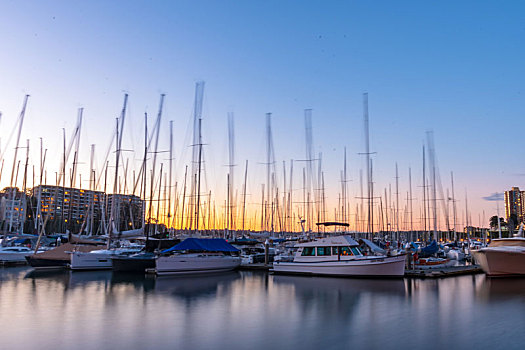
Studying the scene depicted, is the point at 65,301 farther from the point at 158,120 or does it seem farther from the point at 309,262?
the point at 158,120

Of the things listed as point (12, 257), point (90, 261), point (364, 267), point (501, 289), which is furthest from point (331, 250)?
point (12, 257)

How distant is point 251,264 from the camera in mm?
42500

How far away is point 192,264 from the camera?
35375mm

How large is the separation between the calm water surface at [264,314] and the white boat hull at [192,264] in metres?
4.21

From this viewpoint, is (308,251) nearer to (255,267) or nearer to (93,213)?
(255,267)

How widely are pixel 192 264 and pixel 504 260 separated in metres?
26.0

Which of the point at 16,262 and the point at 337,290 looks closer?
the point at 337,290

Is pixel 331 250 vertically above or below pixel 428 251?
above

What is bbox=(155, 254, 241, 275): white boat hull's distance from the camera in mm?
33938

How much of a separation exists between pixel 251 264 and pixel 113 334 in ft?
95.6

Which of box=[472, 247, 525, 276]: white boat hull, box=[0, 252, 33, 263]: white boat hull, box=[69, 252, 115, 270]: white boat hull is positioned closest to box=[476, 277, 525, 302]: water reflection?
box=[472, 247, 525, 276]: white boat hull

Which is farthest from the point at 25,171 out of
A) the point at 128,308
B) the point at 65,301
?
the point at 128,308

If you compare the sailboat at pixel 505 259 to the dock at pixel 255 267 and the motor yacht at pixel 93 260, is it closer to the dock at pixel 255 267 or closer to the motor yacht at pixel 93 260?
the dock at pixel 255 267

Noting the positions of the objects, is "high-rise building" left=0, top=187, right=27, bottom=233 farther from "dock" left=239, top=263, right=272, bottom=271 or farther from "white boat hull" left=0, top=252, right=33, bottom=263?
"dock" left=239, top=263, right=272, bottom=271
